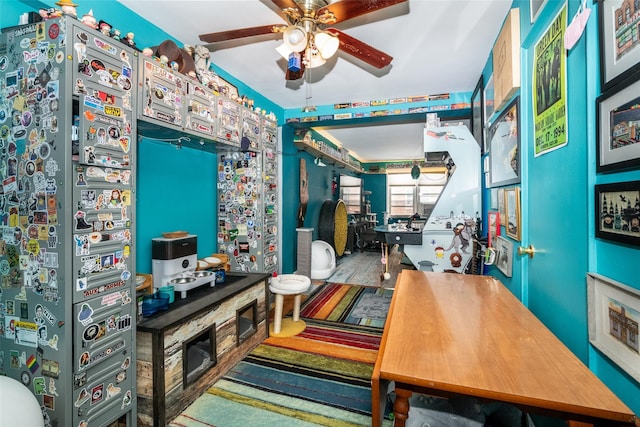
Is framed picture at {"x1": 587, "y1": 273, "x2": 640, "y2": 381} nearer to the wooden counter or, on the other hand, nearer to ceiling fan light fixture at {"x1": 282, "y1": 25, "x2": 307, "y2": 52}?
ceiling fan light fixture at {"x1": 282, "y1": 25, "x2": 307, "y2": 52}

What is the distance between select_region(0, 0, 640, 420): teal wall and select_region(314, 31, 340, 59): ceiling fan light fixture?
1.11 meters

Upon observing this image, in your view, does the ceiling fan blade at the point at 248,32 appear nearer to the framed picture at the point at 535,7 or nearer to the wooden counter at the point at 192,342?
the framed picture at the point at 535,7

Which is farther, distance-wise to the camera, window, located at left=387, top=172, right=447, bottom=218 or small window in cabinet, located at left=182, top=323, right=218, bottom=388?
window, located at left=387, top=172, right=447, bottom=218

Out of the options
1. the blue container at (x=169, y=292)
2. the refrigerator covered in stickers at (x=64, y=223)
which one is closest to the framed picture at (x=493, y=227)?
the blue container at (x=169, y=292)

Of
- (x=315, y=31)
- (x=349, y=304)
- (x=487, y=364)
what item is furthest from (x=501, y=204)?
(x=349, y=304)

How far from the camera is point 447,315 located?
142cm

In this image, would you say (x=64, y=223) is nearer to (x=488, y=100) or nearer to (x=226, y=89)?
(x=226, y=89)

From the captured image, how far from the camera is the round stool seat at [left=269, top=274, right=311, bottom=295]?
115 inches

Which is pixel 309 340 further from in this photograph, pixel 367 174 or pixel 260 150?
pixel 367 174

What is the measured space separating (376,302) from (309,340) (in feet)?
4.56

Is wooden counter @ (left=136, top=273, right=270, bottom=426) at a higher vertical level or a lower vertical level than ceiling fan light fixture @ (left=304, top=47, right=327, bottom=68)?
lower

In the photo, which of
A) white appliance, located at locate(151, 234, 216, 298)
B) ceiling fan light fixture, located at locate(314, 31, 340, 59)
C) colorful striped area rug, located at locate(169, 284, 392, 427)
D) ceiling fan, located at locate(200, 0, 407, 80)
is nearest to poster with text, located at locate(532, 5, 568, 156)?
ceiling fan, located at locate(200, 0, 407, 80)

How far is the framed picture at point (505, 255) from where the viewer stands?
2090 millimetres

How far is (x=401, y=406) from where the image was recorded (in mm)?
1006
